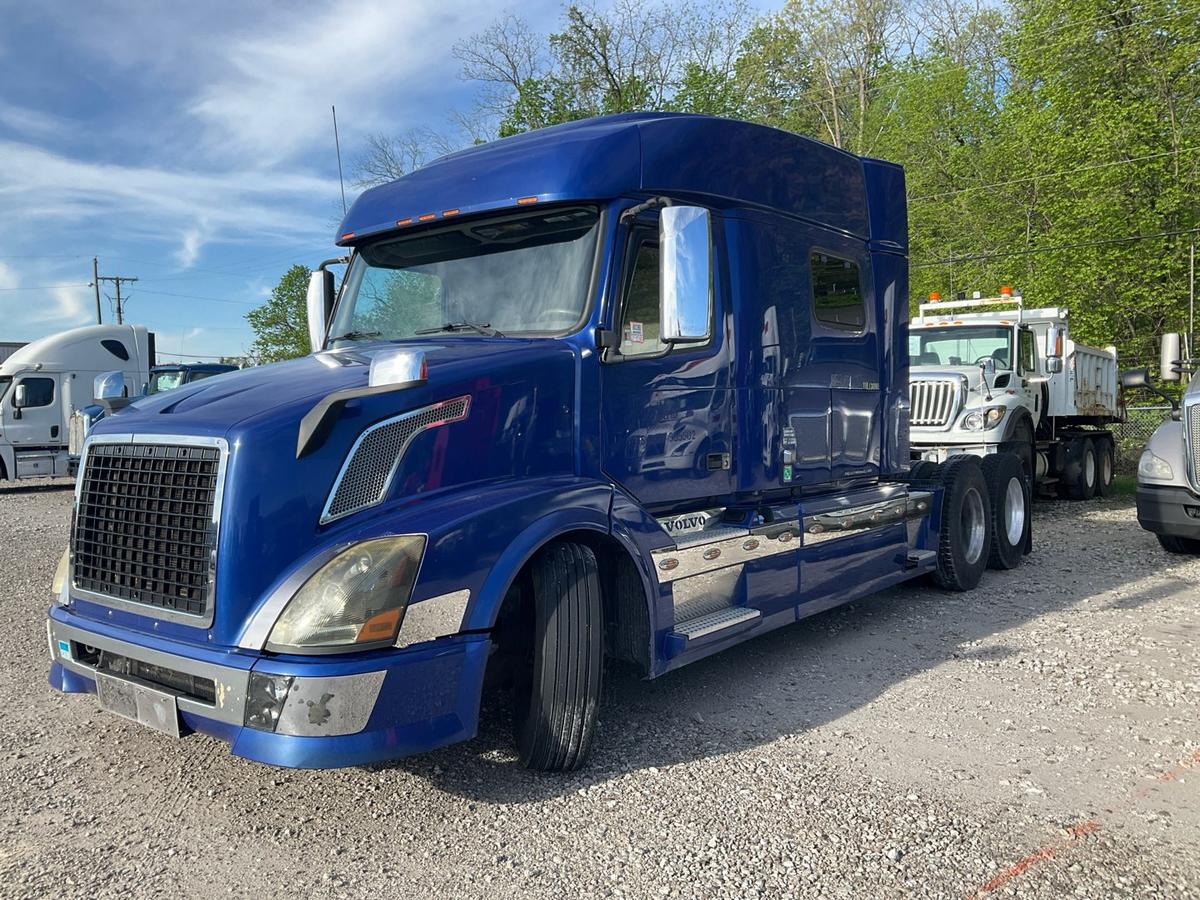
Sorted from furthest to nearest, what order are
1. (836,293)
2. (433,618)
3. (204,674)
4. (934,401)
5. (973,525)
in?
(934,401) → (973,525) → (836,293) → (433,618) → (204,674)

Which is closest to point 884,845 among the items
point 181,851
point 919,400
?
point 181,851

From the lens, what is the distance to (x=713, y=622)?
463cm

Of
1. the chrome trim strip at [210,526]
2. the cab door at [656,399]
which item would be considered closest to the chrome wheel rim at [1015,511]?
the cab door at [656,399]

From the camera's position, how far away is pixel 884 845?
10.9 ft

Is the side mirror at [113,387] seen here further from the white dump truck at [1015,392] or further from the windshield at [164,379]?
the windshield at [164,379]

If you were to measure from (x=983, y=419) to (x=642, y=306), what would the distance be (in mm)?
9145

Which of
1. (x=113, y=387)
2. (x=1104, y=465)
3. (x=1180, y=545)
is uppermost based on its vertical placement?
(x=113, y=387)

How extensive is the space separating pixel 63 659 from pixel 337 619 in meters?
1.52

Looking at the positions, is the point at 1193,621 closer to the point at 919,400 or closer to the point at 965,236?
the point at 919,400

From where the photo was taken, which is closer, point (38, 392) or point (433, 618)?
point (433, 618)

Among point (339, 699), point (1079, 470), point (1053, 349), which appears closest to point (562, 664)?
point (339, 699)

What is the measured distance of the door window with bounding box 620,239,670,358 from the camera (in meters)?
4.27

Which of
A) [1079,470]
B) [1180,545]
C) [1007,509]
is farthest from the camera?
[1079,470]

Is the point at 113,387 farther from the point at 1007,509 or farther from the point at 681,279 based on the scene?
the point at 1007,509
